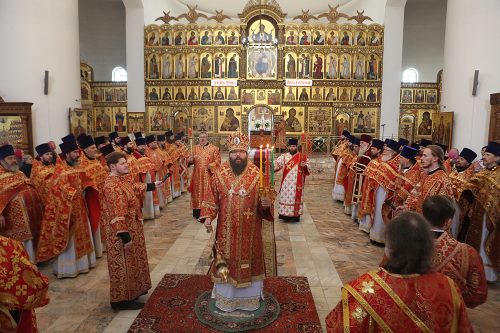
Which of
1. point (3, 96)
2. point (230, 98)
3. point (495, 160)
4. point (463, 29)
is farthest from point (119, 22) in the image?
point (495, 160)

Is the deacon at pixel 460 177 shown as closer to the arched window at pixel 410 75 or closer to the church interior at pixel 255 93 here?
the church interior at pixel 255 93

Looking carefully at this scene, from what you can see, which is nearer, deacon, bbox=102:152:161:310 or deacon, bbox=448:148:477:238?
deacon, bbox=102:152:161:310

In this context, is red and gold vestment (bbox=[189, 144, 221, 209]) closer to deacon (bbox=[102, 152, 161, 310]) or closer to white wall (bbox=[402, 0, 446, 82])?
deacon (bbox=[102, 152, 161, 310])

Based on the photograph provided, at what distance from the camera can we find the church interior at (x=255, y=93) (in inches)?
220

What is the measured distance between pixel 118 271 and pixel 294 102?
1656 centimetres

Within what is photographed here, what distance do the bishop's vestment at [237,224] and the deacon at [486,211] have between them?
3.20 meters

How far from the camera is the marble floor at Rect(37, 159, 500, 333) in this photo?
4445 millimetres

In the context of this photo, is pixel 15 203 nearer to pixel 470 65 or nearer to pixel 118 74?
pixel 470 65

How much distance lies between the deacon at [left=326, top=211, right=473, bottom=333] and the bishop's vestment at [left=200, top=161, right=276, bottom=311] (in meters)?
2.32

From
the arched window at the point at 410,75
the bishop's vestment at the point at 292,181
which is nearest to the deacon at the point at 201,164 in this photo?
the bishop's vestment at the point at 292,181

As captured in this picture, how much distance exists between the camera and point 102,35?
25750 mm

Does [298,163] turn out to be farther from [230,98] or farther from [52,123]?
[230,98]

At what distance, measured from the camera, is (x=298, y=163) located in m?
8.30

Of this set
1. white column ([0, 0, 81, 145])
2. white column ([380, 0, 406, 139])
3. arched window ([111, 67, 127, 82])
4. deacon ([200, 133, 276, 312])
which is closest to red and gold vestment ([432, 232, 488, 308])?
deacon ([200, 133, 276, 312])
